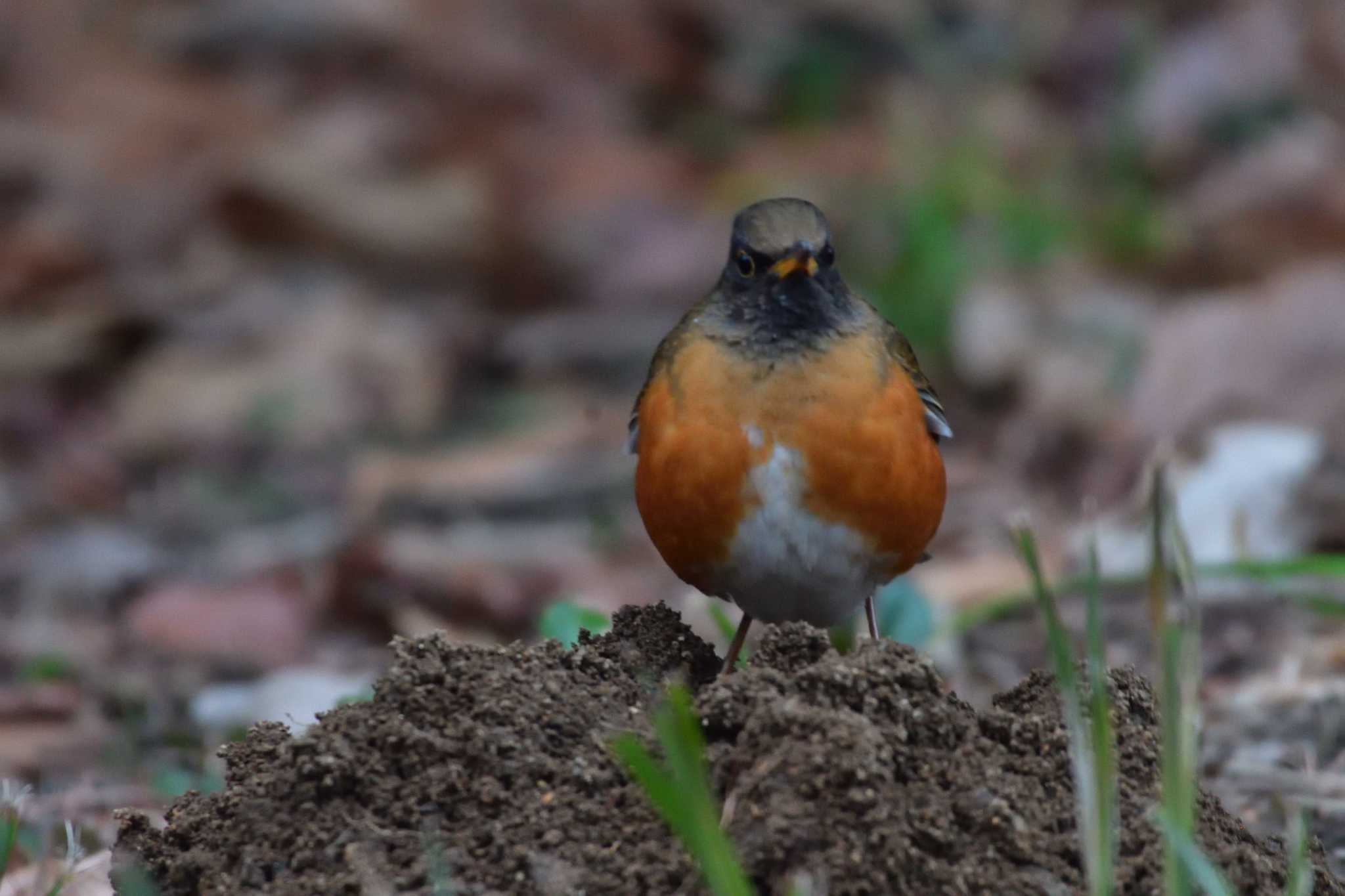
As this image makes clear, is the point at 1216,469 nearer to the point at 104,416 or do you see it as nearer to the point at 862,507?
the point at 862,507

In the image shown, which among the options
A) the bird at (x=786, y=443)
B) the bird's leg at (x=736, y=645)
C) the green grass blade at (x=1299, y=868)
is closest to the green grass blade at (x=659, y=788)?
the green grass blade at (x=1299, y=868)

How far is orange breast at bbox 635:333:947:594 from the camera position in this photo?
13.2ft

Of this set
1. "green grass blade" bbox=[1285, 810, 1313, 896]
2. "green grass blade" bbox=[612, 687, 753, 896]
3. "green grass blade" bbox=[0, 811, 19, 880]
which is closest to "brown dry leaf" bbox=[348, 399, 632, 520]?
"green grass blade" bbox=[0, 811, 19, 880]

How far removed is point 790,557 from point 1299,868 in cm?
152

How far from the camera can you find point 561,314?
36.8 ft

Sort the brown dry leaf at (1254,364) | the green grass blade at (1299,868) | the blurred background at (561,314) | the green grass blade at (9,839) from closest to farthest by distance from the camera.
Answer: the green grass blade at (1299,868)
the green grass blade at (9,839)
the blurred background at (561,314)
the brown dry leaf at (1254,364)

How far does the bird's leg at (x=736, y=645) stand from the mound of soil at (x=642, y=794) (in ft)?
1.35

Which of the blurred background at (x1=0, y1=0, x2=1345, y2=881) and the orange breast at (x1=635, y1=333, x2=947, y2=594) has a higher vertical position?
the blurred background at (x1=0, y1=0, x2=1345, y2=881)

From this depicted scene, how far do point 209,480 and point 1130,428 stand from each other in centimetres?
421

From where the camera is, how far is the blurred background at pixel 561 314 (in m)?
6.27

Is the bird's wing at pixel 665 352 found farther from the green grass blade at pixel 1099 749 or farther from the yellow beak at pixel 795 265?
the green grass blade at pixel 1099 749

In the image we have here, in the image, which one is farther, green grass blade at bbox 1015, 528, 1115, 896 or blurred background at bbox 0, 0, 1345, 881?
blurred background at bbox 0, 0, 1345, 881

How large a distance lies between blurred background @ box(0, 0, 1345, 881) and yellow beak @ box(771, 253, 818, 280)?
905mm

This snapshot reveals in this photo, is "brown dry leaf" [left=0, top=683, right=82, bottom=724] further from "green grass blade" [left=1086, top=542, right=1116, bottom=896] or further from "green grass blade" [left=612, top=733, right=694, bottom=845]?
"green grass blade" [left=1086, top=542, right=1116, bottom=896]
